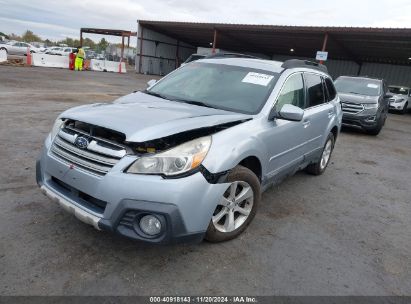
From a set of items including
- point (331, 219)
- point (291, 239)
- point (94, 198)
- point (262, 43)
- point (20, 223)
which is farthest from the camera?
point (262, 43)

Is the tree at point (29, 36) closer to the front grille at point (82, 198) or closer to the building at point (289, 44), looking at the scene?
the building at point (289, 44)

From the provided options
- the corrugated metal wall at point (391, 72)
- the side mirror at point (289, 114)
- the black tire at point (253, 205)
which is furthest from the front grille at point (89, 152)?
the corrugated metal wall at point (391, 72)

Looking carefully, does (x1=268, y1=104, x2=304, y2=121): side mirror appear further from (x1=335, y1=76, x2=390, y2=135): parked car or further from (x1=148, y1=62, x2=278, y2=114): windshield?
(x1=335, y1=76, x2=390, y2=135): parked car

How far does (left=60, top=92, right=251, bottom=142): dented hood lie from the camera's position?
2.66 metres

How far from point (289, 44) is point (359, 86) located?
20.4 m

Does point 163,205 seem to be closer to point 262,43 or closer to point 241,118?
point 241,118

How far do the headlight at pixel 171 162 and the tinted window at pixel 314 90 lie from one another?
2.51 metres

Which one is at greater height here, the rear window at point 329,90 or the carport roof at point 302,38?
the carport roof at point 302,38

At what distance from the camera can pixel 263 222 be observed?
12.6 ft

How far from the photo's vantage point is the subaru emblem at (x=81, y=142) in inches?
108

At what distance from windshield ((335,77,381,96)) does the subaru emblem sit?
10.6 metres

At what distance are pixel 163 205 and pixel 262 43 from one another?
1268 inches

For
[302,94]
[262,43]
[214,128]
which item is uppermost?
[262,43]

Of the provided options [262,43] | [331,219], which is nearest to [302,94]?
[331,219]
